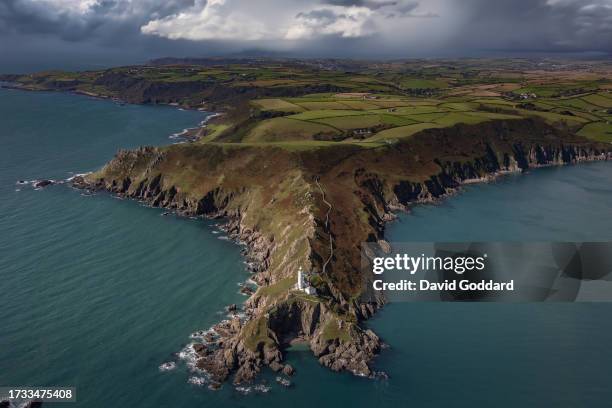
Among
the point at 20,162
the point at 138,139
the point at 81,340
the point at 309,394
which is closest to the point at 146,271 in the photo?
the point at 81,340

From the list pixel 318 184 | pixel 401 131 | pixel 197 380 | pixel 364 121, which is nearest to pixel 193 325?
pixel 197 380

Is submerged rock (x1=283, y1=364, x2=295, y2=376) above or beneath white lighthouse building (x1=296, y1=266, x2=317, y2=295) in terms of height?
beneath

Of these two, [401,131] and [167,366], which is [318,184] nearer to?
[167,366]

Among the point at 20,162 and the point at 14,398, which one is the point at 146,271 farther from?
the point at 20,162

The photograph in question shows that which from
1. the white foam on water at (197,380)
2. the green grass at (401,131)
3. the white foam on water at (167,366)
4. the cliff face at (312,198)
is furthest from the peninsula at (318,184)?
the white foam on water at (167,366)

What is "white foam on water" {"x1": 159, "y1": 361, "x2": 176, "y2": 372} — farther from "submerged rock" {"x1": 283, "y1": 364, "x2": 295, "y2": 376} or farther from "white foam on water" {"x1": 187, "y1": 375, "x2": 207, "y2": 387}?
"submerged rock" {"x1": 283, "y1": 364, "x2": 295, "y2": 376}

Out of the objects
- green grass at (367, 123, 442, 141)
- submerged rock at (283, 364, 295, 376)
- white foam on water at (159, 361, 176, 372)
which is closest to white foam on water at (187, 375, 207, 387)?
white foam on water at (159, 361, 176, 372)

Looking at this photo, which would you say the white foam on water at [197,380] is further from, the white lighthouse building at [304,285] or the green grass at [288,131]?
the green grass at [288,131]
